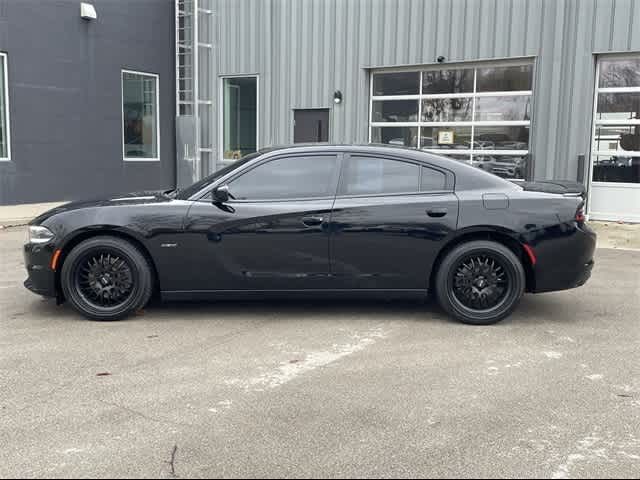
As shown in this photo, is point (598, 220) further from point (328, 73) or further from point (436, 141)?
point (328, 73)

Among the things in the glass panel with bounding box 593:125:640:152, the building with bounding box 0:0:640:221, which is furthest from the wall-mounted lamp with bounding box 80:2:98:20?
the glass panel with bounding box 593:125:640:152

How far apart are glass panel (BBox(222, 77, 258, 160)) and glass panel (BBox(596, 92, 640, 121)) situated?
25.6ft

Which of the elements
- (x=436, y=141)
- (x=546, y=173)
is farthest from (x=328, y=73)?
(x=546, y=173)

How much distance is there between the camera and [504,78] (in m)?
12.7

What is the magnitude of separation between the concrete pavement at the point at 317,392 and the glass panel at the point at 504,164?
22.7 feet

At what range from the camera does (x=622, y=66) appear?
1163 centimetres

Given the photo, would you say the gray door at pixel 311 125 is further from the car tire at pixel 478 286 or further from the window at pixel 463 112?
the car tire at pixel 478 286

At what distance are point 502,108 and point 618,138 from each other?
2.21 meters

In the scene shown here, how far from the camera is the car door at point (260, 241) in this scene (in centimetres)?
546

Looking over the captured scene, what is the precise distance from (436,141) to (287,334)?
926 cm

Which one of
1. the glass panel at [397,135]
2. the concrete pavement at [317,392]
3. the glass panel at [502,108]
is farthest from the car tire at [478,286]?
the glass panel at [397,135]

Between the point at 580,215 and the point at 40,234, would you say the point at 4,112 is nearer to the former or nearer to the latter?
the point at 40,234

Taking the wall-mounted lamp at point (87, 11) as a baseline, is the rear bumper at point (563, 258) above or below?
below

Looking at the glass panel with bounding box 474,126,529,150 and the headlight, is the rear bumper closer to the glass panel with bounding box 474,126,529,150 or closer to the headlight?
the headlight
